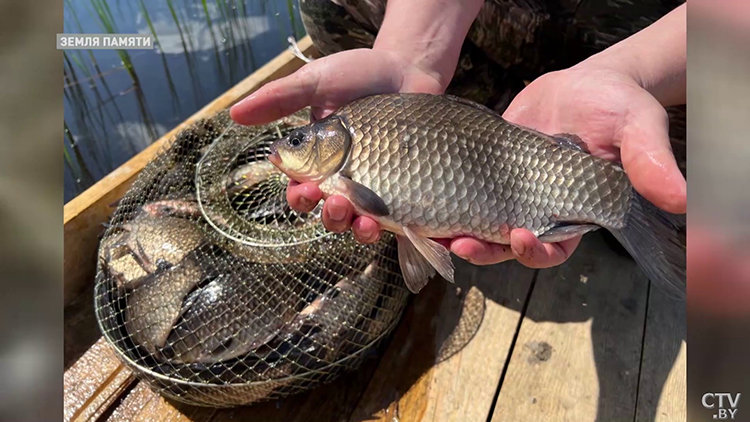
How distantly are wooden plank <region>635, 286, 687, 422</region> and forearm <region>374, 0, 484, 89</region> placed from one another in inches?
44.6

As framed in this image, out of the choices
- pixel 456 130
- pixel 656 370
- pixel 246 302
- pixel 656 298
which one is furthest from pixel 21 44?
pixel 656 298

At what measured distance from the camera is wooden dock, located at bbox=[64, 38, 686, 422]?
1.73m

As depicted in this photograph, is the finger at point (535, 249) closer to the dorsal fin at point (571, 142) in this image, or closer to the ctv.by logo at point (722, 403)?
the dorsal fin at point (571, 142)

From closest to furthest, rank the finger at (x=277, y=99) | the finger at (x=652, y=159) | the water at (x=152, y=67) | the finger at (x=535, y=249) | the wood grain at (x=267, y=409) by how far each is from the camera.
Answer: the finger at (x=652, y=159)
the finger at (x=535, y=249)
the finger at (x=277, y=99)
the wood grain at (x=267, y=409)
the water at (x=152, y=67)

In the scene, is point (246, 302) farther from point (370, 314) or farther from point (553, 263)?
point (553, 263)

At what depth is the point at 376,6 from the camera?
2232 mm

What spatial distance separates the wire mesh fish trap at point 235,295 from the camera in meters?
1.66

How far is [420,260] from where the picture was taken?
4.37 ft

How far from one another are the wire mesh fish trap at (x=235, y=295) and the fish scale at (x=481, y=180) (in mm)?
589

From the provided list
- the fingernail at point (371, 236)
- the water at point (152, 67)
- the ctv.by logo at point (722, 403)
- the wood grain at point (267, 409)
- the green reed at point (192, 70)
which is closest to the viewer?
the ctv.by logo at point (722, 403)

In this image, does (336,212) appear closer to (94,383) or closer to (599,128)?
(599,128)

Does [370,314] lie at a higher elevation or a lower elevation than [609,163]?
lower

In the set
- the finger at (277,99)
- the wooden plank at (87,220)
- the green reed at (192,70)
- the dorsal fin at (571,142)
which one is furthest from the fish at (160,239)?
the green reed at (192,70)

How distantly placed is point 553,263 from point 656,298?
88 cm
